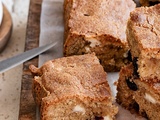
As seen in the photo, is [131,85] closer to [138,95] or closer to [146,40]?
[138,95]

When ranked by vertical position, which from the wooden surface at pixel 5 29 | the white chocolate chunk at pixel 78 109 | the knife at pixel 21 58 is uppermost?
the wooden surface at pixel 5 29

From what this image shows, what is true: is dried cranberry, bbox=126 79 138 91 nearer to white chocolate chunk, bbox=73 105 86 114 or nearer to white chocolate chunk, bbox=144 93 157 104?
white chocolate chunk, bbox=144 93 157 104

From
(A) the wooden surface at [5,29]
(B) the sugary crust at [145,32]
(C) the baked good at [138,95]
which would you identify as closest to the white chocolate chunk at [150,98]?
(C) the baked good at [138,95]

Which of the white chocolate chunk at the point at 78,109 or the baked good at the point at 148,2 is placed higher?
the baked good at the point at 148,2

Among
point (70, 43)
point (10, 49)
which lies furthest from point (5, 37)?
point (70, 43)

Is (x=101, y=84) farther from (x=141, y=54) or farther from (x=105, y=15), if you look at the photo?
(x=105, y=15)

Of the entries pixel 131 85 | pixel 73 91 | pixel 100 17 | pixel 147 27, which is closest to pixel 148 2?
pixel 100 17

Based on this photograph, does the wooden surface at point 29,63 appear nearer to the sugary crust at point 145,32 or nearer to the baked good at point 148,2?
the sugary crust at point 145,32
